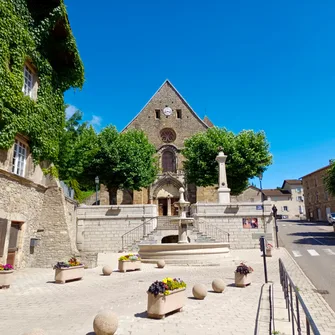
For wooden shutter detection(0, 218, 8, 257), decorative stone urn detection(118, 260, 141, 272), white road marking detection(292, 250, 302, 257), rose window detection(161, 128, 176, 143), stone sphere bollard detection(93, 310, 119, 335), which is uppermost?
rose window detection(161, 128, 176, 143)

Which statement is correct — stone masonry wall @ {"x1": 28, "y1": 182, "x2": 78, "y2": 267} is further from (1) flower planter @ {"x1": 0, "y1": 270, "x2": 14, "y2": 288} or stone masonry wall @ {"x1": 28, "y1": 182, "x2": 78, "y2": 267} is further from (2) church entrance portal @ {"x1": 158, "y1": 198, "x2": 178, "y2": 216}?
(2) church entrance portal @ {"x1": 158, "y1": 198, "x2": 178, "y2": 216}

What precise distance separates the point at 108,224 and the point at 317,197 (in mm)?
45447

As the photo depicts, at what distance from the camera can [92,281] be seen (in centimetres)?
1034

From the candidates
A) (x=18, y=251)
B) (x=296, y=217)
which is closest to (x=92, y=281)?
(x=18, y=251)

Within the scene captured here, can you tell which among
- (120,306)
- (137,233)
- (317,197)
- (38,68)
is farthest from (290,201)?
(120,306)

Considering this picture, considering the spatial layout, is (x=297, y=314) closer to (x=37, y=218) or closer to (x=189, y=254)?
(x=189, y=254)

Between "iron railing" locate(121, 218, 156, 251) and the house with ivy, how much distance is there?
689cm

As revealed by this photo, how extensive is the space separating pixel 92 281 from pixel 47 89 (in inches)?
389

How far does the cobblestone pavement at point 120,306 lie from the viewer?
534cm

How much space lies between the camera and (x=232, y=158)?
2838 centimetres

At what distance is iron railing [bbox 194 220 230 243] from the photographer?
21234mm

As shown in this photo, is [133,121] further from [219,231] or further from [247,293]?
[247,293]

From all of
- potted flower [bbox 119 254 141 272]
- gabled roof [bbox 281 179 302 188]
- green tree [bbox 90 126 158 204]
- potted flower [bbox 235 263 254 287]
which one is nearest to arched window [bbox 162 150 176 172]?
green tree [bbox 90 126 158 204]

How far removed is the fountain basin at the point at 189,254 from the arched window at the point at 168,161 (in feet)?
67.0
